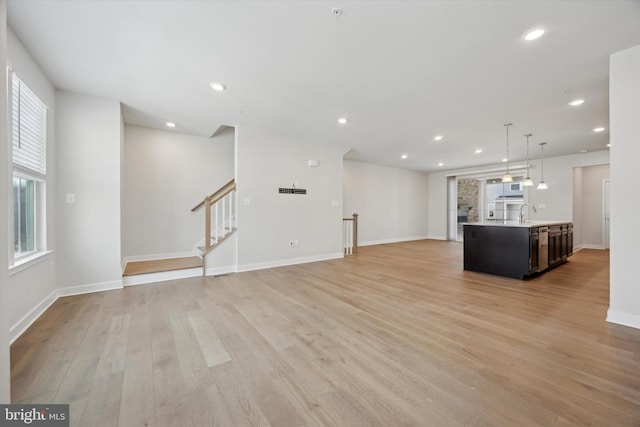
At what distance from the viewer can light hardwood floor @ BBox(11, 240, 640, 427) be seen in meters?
1.43

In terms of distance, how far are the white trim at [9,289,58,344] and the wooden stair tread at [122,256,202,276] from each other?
81 cm

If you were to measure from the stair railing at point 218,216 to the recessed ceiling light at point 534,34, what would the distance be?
443 cm

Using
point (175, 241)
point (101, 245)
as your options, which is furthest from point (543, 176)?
point (101, 245)

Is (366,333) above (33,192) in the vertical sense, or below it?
below

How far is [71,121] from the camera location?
340 cm

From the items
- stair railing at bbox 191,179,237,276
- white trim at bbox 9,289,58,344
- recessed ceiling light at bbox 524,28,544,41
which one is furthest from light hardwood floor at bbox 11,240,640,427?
recessed ceiling light at bbox 524,28,544,41

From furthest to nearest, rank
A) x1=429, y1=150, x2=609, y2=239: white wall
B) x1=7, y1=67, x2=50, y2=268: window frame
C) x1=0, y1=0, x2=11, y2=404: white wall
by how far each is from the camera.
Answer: x1=429, y1=150, x2=609, y2=239: white wall → x1=7, y1=67, x2=50, y2=268: window frame → x1=0, y1=0, x2=11, y2=404: white wall

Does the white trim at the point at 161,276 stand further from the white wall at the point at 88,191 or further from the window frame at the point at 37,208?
the window frame at the point at 37,208

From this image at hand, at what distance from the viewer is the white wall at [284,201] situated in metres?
4.81

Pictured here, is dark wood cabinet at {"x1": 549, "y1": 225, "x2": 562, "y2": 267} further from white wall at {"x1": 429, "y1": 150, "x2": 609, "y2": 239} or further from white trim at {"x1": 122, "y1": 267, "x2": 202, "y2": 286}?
white trim at {"x1": 122, "y1": 267, "x2": 202, "y2": 286}

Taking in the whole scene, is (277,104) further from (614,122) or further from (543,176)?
(543,176)

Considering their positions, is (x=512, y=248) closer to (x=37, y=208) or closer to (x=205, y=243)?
(x=205, y=243)

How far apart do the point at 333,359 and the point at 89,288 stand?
3757mm

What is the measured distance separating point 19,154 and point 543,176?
1093 centimetres
